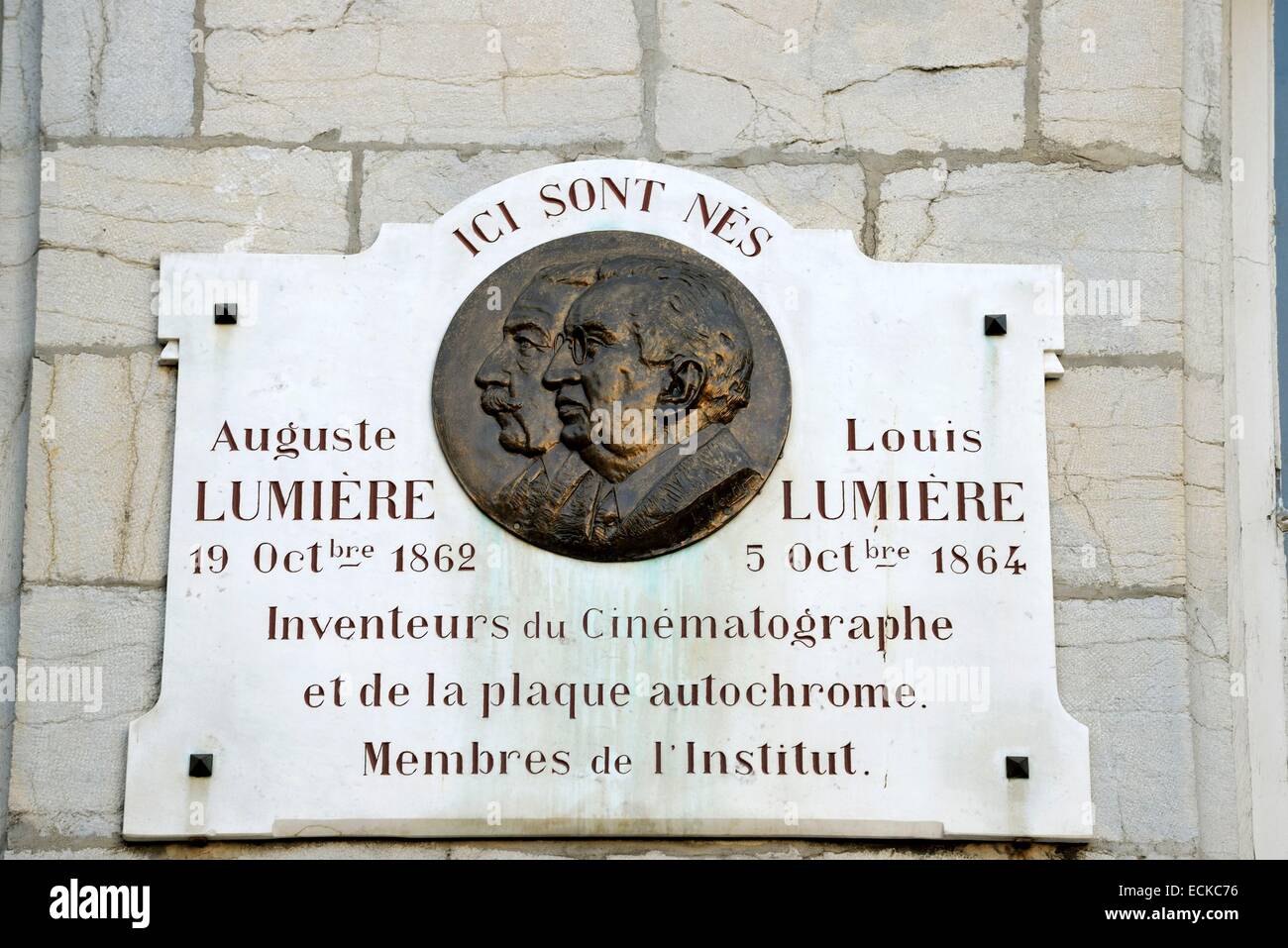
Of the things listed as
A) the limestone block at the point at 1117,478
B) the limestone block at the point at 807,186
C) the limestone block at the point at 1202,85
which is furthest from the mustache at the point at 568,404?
the limestone block at the point at 1202,85

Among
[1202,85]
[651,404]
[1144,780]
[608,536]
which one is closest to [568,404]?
[651,404]

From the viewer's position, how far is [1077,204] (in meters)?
4.62

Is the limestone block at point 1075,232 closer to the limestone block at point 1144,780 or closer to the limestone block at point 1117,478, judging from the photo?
the limestone block at point 1117,478

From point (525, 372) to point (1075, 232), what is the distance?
1.38m

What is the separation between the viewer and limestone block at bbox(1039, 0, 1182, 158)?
4660 mm

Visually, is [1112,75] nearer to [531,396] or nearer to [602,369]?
[602,369]

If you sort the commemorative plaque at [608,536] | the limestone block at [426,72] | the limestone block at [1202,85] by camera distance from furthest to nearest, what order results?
the limestone block at [1202,85], the limestone block at [426,72], the commemorative plaque at [608,536]

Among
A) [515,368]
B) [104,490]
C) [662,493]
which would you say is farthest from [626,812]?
[104,490]

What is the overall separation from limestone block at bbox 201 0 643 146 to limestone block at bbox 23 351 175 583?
0.67 meters

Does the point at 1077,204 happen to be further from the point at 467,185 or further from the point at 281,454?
the point at 281,454

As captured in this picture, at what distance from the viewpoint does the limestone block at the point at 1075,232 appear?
14.9 feet

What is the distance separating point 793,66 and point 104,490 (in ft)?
6.38

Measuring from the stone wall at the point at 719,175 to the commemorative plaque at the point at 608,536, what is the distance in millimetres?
97

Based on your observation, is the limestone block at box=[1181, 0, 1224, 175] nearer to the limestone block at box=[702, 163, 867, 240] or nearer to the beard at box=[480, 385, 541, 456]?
the limestone block at box=[702, 163, 867, 240]
